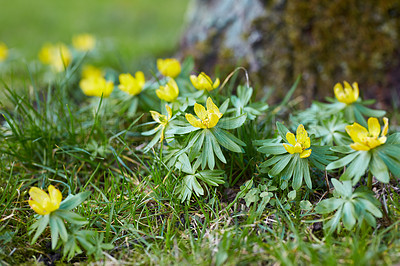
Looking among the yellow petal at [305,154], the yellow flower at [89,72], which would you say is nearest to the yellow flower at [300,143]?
the yellow petal at [305,154]

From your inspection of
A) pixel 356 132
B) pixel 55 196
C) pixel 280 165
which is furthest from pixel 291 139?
pixel 55 196

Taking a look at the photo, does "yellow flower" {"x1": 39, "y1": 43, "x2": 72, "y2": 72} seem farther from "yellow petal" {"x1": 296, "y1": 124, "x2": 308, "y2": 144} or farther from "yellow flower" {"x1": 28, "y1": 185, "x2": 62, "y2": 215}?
"yellow petal" {"x1": 296, "y1": 124, "x2": 308, "y2": 144}

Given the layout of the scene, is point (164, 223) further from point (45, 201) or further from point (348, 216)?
point (348, 216)

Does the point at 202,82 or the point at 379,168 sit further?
the point at 202,82

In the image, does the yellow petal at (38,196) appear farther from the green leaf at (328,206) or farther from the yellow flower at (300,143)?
the green leaf at (328,206)

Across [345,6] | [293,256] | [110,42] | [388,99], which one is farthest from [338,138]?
[110,42]

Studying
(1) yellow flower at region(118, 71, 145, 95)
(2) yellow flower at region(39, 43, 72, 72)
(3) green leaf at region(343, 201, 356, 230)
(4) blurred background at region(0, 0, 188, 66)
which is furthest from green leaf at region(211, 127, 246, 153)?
(4) blurred background at region(0, 0, 188, 66)
